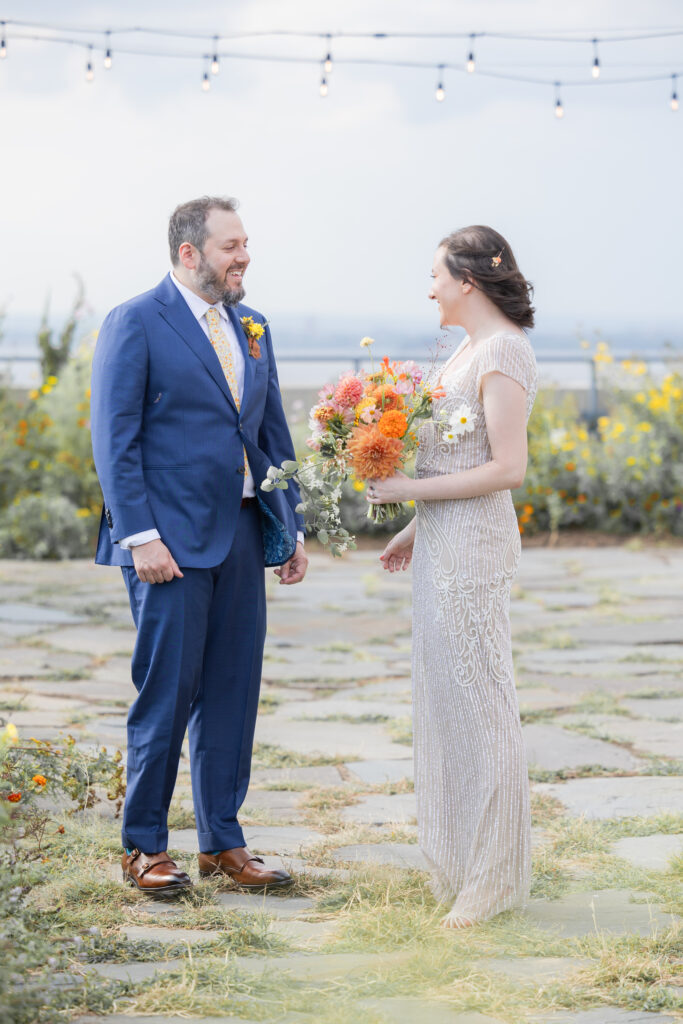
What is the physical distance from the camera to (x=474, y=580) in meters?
2.85

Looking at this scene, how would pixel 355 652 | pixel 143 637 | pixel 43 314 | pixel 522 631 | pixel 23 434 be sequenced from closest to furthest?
pixel 143 637 < pixel 355 652 < pixel 522 631 < pixel 23 434 < pixel 43 314

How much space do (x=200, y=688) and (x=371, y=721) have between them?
6.10ft

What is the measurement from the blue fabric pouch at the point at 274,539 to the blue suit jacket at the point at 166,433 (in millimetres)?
112

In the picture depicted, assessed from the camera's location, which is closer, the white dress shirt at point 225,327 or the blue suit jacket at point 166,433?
the blue suit jacket at point 166,433

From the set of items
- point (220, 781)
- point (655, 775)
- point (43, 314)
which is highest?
point (43, 314)

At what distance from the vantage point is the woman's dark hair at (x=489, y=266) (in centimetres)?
282

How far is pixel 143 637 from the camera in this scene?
300 cm

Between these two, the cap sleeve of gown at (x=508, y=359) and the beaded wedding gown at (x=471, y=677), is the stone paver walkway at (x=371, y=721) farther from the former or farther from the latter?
the cap sleeve of gown at (x=508, y=359)

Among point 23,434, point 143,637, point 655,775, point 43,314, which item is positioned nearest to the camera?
point 143,637

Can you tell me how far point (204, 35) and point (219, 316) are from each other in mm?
4679

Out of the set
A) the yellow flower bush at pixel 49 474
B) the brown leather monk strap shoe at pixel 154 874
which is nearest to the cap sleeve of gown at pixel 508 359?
the brown leather monk strap shoe at pixel 154 874

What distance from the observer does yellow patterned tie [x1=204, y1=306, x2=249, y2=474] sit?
3102 millimetres

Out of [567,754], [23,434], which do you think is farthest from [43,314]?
[567,754]

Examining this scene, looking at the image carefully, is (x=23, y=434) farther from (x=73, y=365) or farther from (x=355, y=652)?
(x=355, y=652)
